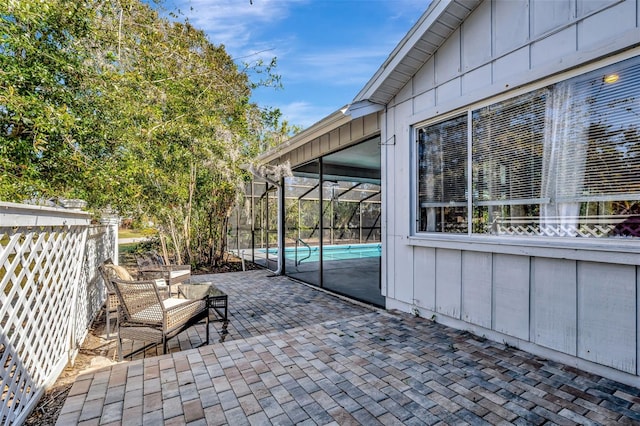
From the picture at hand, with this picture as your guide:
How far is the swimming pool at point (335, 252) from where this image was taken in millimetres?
9297

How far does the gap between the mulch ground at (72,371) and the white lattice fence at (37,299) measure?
0.08 metres

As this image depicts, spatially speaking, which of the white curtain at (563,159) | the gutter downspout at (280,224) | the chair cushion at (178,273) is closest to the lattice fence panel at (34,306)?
the chair cushion at (178,273)

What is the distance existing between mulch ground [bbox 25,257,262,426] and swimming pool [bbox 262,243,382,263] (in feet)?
16.4

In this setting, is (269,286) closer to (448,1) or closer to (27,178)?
(27,178)

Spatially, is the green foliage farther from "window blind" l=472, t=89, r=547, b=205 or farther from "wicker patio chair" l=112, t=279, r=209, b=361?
"window blind" l=472, t=89, r=547, b=205

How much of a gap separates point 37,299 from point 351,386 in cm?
256

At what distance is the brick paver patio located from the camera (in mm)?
1939

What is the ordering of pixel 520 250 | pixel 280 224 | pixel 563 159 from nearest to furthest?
pixel 563 159
pixel 520 250
pixel 280 224

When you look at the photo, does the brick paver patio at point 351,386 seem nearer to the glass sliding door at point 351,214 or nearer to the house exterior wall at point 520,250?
the house exterior wall at point 520,250

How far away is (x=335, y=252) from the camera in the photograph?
37.3 feet

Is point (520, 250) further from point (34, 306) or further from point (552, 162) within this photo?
point (34, 306)

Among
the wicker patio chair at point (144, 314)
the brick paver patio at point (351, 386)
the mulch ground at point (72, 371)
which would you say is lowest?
the mulch ground at point (72, 371)

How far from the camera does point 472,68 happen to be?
326cm

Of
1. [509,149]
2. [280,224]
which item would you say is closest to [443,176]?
[509,149]
